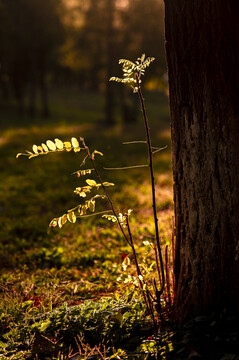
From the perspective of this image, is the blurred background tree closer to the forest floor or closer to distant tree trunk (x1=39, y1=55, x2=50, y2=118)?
distant tree trunk (x1=39, y1=55, x2=50, y2=118)

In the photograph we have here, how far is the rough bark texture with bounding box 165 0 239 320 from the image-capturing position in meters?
2.42

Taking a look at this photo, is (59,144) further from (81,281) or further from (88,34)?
(88,34)

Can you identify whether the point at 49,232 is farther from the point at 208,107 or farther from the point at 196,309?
the point at 208,107

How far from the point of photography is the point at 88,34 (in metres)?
22.9

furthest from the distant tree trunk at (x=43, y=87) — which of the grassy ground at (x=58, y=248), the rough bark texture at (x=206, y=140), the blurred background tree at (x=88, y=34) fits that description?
the rough bark texture at (x=206, y=140)

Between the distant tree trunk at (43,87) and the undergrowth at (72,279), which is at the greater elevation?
the distant tree trunk at (43,87)

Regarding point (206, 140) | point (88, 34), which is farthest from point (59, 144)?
point (88, 34)

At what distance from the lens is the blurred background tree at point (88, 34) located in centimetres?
2244

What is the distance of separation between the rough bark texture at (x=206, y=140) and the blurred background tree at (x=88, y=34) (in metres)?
16.4

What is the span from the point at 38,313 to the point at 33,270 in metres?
1.53

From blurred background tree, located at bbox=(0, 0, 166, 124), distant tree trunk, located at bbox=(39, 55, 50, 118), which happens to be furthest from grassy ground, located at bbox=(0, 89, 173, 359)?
distant tree trunk, located at bbox=(39, 55, 50, 118)

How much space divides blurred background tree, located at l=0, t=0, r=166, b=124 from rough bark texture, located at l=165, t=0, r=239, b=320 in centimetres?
1636

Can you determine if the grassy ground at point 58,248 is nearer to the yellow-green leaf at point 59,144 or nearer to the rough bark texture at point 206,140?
the rough bark texture at point 206,140

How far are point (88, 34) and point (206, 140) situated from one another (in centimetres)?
2227
